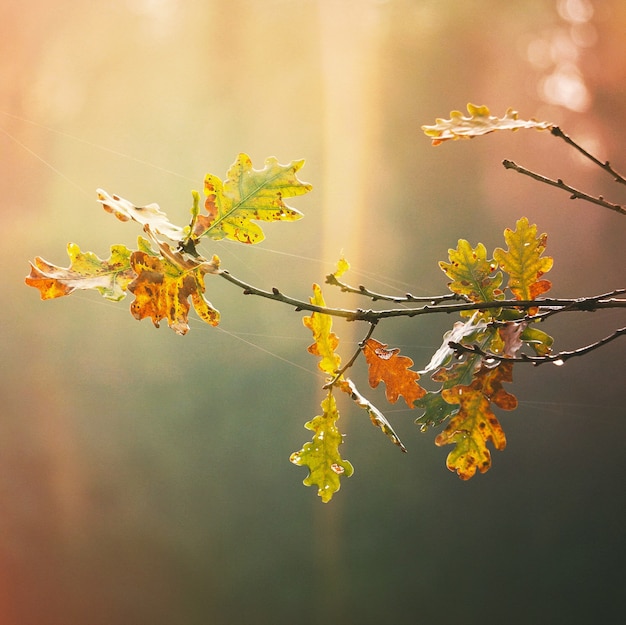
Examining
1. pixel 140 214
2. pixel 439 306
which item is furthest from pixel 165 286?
pixel 439 306

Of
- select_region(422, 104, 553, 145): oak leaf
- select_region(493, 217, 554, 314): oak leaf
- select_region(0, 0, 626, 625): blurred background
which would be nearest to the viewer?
select_region(422, 104, 553, 145): oak leaf

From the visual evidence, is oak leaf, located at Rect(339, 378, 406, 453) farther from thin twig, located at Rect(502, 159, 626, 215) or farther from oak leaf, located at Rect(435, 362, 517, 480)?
thin twig, located at Rect(502, 159, 626, 215)

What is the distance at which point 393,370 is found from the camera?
1.28 feet

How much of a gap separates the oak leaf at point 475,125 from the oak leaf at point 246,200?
0.27ft

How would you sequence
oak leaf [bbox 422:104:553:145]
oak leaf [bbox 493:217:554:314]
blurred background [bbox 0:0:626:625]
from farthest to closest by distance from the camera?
1. blurred background [bbox 0:0:626:625]
2. oak leaf [bbox 493:217:554:314]
3. oak leaf [bbox 422:104:553:145]

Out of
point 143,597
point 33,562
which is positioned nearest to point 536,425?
point 143,597

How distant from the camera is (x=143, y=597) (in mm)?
1925

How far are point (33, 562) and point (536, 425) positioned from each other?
1682 millimetres

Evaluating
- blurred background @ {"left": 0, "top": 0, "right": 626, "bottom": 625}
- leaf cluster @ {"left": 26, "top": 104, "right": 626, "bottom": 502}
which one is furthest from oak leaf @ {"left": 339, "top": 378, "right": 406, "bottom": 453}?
blurred background @ {"left": 0, "top": 0, "right": 626, "bottom": 625}

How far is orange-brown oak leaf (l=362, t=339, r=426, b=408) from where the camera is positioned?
15.1 inches

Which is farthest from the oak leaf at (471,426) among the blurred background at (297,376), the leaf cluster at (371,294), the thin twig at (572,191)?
the blurred background at (297,376)

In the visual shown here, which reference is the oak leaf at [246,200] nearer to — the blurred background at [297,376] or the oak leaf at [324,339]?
the oak leaf at [324,339]

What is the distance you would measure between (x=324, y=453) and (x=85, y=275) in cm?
19

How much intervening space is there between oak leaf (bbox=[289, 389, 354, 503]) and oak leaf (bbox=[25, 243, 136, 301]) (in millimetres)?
153
